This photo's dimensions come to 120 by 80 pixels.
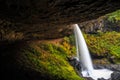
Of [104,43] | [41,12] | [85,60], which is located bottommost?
[85,60]

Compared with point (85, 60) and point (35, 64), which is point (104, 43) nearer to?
point (85, 60)

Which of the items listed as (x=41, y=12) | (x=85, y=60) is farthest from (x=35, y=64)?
(x=85, y=60)

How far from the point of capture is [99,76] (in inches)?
581

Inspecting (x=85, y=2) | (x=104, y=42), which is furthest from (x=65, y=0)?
(x=104, y=42)

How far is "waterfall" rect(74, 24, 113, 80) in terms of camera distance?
1516 centimetres

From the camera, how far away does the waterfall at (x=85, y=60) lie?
597 inches

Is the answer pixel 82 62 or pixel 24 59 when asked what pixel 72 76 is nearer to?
pixel 24 59

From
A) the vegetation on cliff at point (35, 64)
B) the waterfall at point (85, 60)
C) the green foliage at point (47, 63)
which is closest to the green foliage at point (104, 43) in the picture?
the waterfall at point (85, 60)

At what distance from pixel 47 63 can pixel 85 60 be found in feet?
20.5

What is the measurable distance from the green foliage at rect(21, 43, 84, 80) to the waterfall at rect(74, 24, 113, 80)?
340cm

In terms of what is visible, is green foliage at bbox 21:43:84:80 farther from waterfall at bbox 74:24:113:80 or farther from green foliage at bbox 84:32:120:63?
green foliage at bbox 84:32:120:63

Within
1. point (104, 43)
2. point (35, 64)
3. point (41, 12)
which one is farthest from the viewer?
point (104, 43)

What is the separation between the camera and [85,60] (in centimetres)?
1662

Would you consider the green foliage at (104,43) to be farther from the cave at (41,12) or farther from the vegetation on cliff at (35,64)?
the cave at (41,12)
